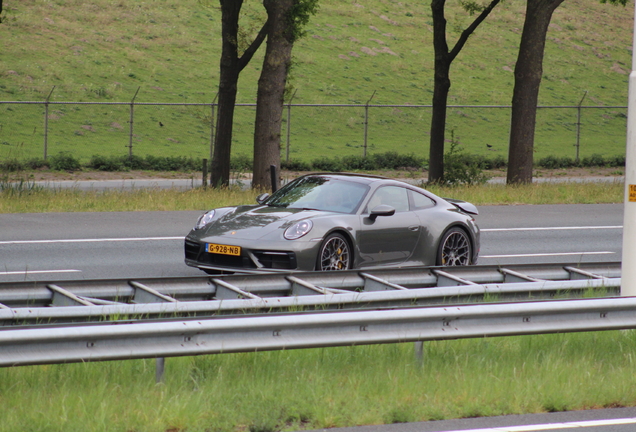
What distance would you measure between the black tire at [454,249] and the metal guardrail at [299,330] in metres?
4.50

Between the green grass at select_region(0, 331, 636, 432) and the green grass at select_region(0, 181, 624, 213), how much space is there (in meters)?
11.1

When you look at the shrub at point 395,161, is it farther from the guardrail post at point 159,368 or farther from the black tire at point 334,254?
the guardrail post at point 159,368

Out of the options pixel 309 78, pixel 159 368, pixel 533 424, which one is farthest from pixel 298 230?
pixel 309 78

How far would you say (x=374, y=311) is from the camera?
5.98 metres

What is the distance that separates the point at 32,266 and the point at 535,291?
22.0 feet

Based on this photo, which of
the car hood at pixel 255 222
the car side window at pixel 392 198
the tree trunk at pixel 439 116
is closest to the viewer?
the car hood at pixel 255 222

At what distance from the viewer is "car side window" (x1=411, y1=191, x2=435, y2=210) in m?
11.1

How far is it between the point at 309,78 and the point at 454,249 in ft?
151

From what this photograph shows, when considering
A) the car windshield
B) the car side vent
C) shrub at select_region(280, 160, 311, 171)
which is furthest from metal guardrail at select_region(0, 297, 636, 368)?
shrub at select_region(280, 160, 311, 171)

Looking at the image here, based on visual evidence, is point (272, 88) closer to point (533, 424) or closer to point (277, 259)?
point (277, 259)

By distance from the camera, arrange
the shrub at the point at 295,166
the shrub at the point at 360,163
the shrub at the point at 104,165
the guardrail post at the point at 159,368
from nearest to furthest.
A: the guardrail post at the point at 159,368 < the shrub at the point at 104,165 < the shrub at the point at 295,166 < the shrub at the point at 360,163

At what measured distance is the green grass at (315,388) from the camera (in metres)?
5.25

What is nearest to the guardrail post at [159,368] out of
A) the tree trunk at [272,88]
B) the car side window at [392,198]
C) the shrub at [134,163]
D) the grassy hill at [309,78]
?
the car side window at [392,198]

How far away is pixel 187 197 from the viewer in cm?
1834
